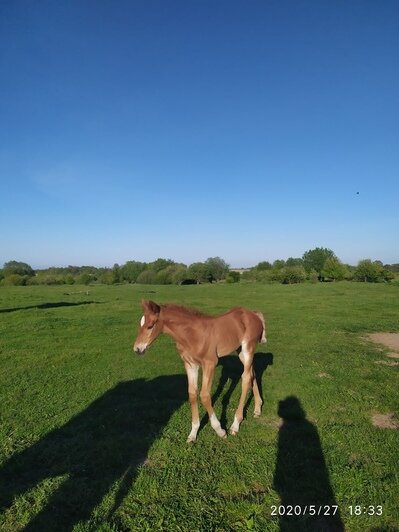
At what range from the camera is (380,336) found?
55.6ft

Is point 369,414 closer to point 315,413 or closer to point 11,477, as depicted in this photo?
point 315,413

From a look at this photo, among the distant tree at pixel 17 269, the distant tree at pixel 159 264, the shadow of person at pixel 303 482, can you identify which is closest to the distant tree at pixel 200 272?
the distant tree at pixel 159 264

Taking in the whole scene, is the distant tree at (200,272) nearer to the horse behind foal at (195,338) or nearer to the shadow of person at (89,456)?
the shadow of person at (89,456)

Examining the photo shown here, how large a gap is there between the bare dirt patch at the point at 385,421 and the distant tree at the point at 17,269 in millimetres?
87662

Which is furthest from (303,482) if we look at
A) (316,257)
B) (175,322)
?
(316,257)

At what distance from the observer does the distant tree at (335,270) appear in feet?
225

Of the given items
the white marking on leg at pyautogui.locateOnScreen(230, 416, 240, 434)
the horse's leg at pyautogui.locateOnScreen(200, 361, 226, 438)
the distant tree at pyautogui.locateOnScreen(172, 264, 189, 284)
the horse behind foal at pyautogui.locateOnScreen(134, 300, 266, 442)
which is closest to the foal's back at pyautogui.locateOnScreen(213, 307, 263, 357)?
the horse behind foal at pyautogui.locateOnScreen(134, 300, 266, 442)

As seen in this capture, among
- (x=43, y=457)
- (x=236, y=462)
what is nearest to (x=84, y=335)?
(x=43, y=457)

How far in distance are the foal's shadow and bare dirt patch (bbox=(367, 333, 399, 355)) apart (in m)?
5.43

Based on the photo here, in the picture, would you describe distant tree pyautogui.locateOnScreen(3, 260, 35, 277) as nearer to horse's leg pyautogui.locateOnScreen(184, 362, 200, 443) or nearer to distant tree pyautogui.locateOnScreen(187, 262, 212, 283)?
distant tree pyautogui.locateOnScreen(187, 262, 212, 283)

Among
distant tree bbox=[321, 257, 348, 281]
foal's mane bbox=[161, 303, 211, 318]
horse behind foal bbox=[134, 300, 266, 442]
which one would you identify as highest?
distant tree bbox=[321, 257, 348, 281]

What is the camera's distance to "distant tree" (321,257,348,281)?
225 ft

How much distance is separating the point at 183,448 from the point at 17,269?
96777 mm

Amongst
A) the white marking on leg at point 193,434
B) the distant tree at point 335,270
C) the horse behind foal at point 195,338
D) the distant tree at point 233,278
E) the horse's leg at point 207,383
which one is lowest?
the white marking on leg at point 193,434
